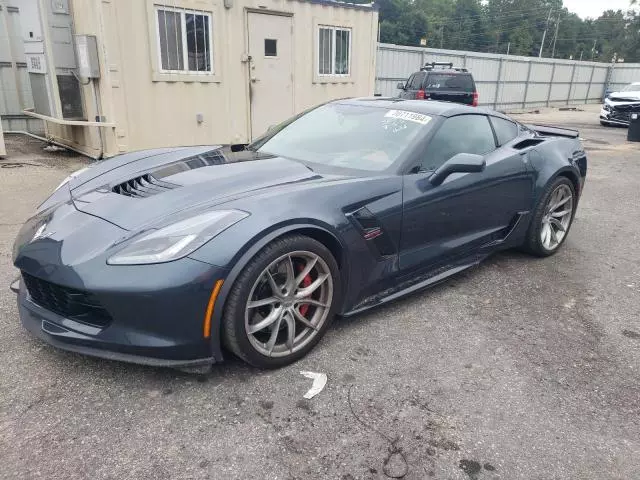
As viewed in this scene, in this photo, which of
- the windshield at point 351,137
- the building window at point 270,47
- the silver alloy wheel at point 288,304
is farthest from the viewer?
the building window at point 270,47

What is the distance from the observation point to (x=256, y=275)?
2.49m

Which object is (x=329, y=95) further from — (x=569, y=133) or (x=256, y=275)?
(x=256, y=275)

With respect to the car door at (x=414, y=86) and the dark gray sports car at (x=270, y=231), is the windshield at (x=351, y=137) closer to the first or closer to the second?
the dark gray sports car at (x=270, y=231)

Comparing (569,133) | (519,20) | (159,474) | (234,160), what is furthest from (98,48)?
(519,20)

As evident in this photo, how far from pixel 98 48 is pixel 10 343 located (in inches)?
229

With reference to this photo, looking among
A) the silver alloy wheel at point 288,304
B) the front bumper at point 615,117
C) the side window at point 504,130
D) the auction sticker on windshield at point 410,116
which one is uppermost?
the auction sticker on windshield at point 410,116

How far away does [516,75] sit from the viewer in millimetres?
24078

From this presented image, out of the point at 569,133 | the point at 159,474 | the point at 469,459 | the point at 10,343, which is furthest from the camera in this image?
the point at 569,133

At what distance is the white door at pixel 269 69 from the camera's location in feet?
29.6

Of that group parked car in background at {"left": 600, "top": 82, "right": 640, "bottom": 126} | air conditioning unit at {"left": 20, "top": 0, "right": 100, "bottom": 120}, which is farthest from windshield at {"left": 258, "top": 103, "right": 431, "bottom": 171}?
parked car in background at {"left": 600, "top": 82, "right": 640, "bottom": 126}

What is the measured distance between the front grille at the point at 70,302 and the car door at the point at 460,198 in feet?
5.71

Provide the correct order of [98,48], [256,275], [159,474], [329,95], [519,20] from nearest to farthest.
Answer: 1. [159,474]
2. [256,275]
3. [98,48]
4. [329,95]
5. [519,20]

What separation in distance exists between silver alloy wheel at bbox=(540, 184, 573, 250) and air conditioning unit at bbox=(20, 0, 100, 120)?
6388mm

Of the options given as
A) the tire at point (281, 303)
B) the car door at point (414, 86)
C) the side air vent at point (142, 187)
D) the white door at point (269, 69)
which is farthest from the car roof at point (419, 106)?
the car door at point (414, 86)
